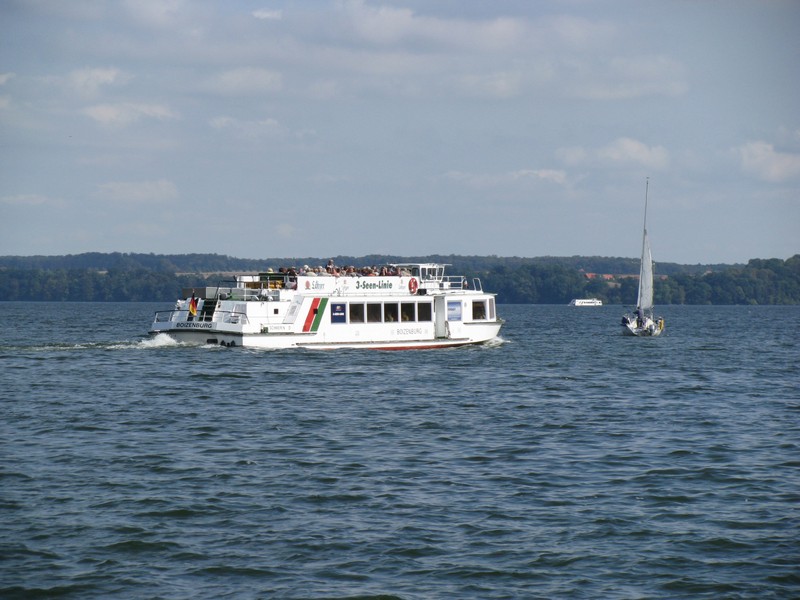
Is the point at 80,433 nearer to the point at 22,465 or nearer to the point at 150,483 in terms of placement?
the point at 22,465

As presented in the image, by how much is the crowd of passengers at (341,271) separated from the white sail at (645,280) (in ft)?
109

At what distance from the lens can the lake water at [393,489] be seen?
1723cm

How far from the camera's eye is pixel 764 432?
105 ft

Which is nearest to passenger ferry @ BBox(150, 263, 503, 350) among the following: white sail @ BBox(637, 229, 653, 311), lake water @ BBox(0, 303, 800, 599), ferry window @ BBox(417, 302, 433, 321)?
ferry window @ BBox(417, 302, 433, 321)

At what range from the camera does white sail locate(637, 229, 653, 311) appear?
3499 inches

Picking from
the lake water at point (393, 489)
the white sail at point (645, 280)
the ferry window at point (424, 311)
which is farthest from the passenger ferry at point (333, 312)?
the white sail at point (645, 280)

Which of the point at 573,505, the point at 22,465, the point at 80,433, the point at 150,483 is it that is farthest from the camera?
the point at 80,433

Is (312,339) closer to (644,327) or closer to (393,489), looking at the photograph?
(393,489)

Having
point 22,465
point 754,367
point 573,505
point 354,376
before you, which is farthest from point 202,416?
point 754,367

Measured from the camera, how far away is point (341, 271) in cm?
5944

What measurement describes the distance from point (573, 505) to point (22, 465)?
12.9 meters

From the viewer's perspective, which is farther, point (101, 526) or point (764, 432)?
point (764, 432)

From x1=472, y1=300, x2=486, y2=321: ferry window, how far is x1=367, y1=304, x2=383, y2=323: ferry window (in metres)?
6.13

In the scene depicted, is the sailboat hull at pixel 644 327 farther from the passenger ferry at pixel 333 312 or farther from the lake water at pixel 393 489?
the lake water at pixel 393 489
